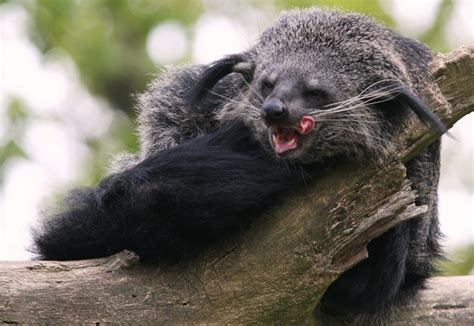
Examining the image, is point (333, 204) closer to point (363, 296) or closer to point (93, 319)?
point (363, 296)

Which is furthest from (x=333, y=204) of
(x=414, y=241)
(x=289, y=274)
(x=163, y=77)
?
(x=163, y=77)

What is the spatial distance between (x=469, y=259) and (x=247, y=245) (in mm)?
5904

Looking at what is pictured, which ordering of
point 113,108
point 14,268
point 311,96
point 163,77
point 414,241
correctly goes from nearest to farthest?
point 14,268 < point 311,96 < point 414,241 < point 163,77 < point 113,108

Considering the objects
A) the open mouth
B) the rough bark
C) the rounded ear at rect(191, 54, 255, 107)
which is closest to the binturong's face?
the open mouth

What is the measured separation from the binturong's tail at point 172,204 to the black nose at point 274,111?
0.79ft

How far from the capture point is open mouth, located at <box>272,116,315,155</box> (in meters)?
3.77

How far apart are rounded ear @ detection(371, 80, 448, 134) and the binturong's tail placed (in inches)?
21.3

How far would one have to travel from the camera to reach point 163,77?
5.05 meters

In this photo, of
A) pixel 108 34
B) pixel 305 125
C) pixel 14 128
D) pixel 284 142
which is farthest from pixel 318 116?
pixel 108 34

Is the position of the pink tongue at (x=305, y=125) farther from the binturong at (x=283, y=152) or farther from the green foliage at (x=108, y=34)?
the green foliage at (x=108, y=34)

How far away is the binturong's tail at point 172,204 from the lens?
3.68 metres

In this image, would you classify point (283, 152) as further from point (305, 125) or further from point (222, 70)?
point (222, 70)

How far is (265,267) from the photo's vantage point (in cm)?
366

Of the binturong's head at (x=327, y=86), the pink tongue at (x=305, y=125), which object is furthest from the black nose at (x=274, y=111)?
the pink tongue at (x=305, y=125)
